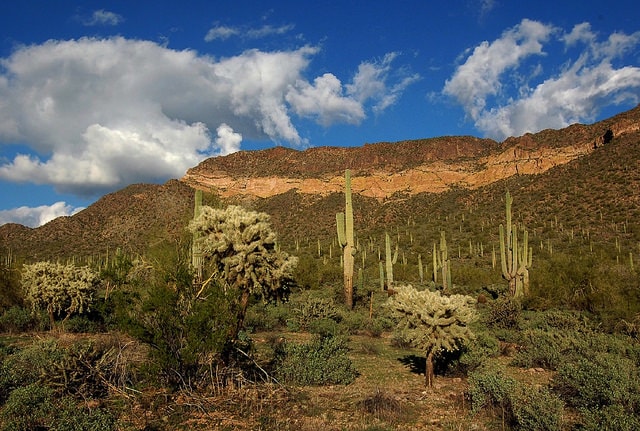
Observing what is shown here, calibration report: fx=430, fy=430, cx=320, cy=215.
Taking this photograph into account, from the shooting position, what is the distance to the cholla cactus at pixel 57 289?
15.6m

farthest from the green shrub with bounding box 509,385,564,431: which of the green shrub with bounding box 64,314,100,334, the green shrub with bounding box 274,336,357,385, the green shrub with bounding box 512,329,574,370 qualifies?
the green shrub with bounding box 64,314,100,334

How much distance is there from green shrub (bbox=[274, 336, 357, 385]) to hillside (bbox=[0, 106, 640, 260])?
22.7 metres

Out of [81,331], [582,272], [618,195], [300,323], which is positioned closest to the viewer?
[81,331]

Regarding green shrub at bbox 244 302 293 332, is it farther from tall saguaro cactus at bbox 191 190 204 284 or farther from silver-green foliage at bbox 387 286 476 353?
silver-green foliage at bbox 387 286 476 353

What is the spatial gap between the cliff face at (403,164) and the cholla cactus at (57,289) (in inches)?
1945

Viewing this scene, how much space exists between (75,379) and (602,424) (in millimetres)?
7864

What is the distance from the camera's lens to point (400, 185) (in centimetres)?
8950

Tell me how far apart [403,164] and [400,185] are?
46.6ft

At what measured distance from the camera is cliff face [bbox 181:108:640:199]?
7831 cm

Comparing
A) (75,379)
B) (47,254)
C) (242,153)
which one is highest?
(242,153)

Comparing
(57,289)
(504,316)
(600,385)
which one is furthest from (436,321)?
(57,289)

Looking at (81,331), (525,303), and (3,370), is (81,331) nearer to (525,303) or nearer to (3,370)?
(3,370)

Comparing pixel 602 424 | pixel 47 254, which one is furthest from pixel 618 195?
pixel 47 254

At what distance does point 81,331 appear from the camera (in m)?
15.4
